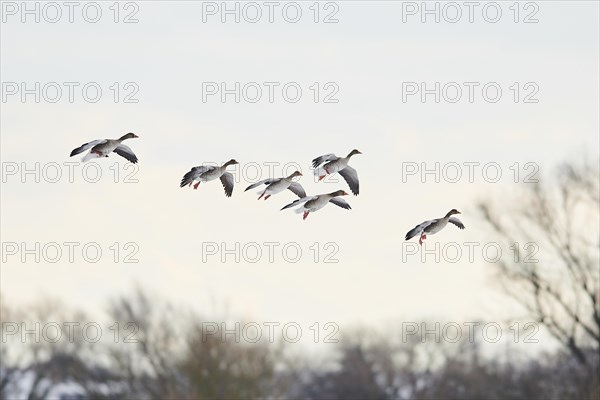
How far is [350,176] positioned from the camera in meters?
27.0

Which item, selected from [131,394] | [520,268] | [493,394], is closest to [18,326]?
[131,394]

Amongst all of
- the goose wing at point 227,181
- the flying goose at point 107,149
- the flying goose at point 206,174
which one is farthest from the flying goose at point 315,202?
the flying goose at point 107,149

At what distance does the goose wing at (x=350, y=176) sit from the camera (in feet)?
87.5

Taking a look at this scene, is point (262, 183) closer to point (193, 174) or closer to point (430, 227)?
point (193, 174)

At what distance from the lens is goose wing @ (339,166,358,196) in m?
26.7

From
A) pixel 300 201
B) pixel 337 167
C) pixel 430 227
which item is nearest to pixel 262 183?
pixel 300 201

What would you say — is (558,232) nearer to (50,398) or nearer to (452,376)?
(452,376)

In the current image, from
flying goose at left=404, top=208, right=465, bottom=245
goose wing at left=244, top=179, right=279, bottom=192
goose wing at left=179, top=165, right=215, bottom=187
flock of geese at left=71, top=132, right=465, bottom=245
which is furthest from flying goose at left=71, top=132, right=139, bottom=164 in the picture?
flying goose at left=404, top=208, right=465, bottom=245

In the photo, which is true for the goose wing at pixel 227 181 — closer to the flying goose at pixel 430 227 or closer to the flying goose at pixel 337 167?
the flying goose at pixel 337 167

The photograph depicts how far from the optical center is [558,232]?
200 ft

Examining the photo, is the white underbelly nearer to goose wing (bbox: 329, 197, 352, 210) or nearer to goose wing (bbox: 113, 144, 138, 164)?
goose wing (bbox: 329, 197, 352, 210)

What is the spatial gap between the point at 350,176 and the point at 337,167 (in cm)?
61

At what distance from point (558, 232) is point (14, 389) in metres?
40.8

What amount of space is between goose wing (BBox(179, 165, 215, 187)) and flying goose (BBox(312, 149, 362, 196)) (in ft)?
6.60
